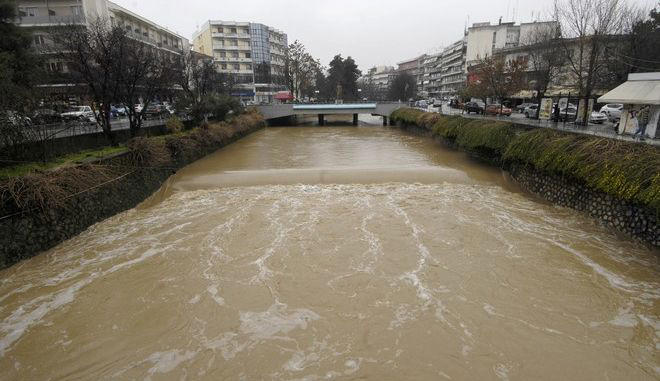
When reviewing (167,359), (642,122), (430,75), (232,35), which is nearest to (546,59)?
(642,122)

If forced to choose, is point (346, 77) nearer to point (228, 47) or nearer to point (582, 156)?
point (228, 47)

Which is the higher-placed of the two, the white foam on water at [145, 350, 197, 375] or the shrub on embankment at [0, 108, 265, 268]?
the shrub on embankment at [0, 108, 265, 268]

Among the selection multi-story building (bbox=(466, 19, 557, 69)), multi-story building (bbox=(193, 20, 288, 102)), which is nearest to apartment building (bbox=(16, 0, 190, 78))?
A: multi-story building (bbox=(193, 20, 288, 102))

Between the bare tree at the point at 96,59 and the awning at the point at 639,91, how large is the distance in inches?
883

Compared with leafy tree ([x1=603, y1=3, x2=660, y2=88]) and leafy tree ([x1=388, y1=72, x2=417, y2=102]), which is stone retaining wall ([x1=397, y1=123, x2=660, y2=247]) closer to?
leafy tree ([x1=603, y1=3, x2=660, y2=88])

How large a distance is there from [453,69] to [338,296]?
94.9 metres

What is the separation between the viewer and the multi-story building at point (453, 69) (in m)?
84.3

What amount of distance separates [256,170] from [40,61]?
14.5 meters

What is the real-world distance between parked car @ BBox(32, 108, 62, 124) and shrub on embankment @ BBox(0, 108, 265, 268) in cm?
364

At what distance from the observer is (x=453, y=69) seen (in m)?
91.3

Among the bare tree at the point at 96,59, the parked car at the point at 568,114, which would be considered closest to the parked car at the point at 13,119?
the bare tree at the point at 96,59

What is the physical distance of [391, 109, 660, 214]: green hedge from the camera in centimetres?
1023

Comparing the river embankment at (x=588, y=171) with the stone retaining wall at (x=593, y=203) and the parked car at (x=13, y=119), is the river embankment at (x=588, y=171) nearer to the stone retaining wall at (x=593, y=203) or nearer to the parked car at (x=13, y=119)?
the stone retaining wall at (x=593, y=203)

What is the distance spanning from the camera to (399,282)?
27.5 feet
